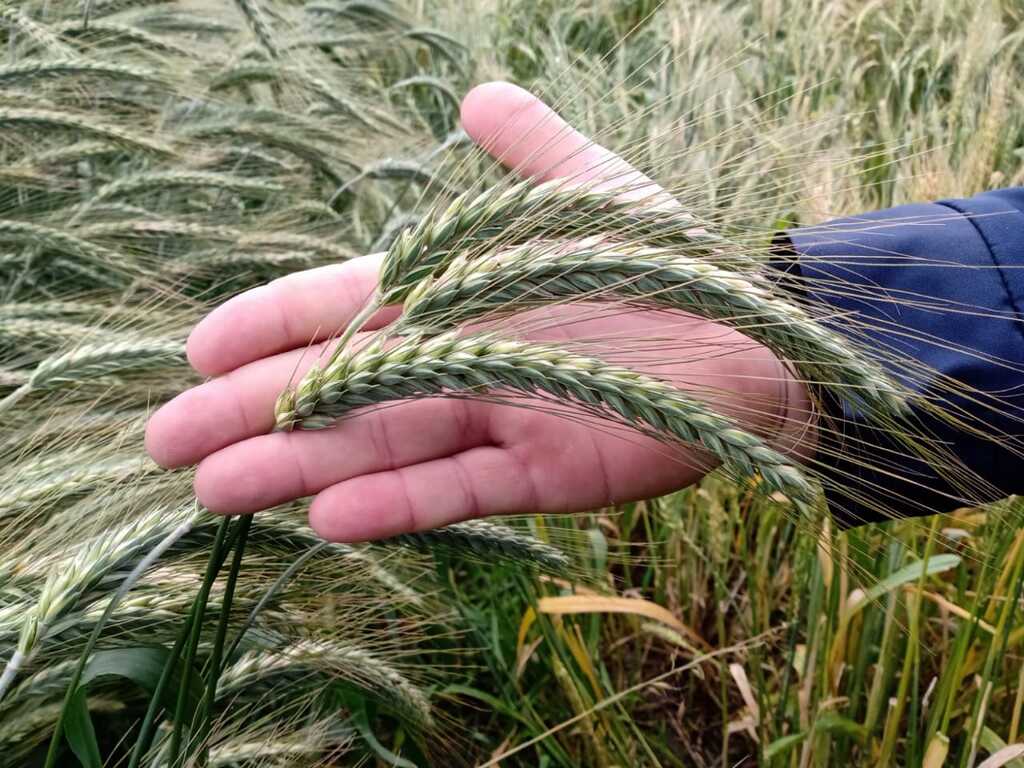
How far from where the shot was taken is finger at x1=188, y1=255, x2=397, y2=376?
111cm

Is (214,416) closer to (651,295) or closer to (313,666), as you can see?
(313,666)

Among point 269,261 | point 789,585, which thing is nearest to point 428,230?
point 269,261

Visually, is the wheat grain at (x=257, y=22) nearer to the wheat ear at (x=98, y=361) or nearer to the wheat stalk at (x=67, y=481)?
the wheat ear at (x=98, y=361)

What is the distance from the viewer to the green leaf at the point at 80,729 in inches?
34.3

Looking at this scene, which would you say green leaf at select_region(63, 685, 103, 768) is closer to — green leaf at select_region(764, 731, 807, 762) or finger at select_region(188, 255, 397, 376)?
finger at select_region(188, 255, 397, 376)

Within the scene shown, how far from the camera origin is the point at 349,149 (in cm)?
266

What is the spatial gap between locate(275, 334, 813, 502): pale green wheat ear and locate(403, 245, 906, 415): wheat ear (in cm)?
4

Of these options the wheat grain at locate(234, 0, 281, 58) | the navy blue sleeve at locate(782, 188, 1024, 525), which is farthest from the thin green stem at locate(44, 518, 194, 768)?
the wheat grain at locate(234, 0, 281, 58)

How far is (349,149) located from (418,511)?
5.90ft

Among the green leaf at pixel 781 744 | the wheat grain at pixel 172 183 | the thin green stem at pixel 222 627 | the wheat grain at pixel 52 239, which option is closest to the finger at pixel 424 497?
the thin green stem at pixel 222 627

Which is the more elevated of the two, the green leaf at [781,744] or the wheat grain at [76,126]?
the wheat grain at [76,126]

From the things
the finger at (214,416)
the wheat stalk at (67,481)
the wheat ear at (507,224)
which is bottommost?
the wheat stalk at (67,481)

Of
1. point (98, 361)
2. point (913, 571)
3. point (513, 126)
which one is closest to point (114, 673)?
point (98, 361)

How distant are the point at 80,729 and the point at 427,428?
0.51 metres
